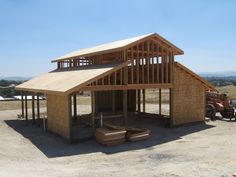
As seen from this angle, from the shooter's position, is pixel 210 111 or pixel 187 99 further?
pixel 210 111

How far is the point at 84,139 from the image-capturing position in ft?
52.1

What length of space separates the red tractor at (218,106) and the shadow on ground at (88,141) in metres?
2.43

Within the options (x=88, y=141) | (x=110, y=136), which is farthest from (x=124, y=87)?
(x=88, y=141)

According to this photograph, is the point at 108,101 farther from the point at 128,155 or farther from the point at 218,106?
the point at 128,155

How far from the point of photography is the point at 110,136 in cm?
1489

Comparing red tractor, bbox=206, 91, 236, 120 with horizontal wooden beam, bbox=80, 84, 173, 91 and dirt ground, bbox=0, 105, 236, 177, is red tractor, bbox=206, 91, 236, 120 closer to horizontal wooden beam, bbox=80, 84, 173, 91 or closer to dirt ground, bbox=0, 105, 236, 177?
dirt ground, bbox=0, 105, 236, 177

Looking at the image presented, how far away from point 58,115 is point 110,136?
154 inches

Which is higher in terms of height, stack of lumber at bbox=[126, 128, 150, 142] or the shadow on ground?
stack of lumber at bbox=[126, 128, 150, 142]

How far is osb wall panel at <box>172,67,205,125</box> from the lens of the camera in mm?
19703

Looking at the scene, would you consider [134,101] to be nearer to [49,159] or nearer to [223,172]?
[49,159]

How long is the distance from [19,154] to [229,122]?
14.6 m

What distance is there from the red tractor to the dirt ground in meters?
3.91

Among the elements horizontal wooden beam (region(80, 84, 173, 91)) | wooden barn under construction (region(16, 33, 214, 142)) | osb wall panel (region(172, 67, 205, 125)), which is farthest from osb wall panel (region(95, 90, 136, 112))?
horizontal wooden beam (region(80, 84, 173, 91))

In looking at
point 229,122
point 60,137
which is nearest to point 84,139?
point 60,137
